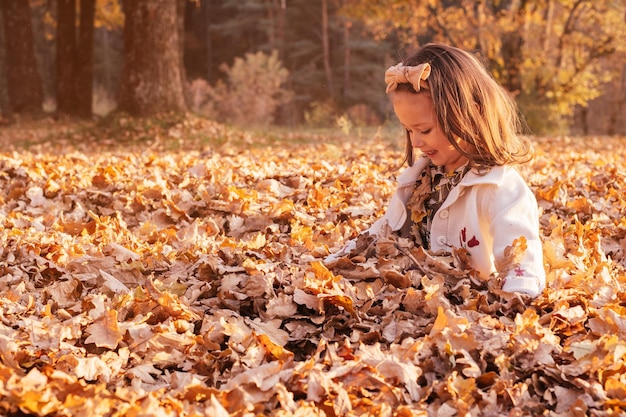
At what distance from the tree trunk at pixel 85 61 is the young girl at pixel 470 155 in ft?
50.4

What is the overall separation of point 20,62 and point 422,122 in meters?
17.1

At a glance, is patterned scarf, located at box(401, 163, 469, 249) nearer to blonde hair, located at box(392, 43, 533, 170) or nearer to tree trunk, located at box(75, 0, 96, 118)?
blonde hair, located at box(392, 43, 533, 170)

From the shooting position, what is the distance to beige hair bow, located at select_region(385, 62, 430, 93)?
291cm

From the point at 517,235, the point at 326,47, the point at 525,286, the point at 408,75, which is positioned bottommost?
the point at 525,286

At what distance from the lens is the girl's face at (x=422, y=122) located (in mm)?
2986

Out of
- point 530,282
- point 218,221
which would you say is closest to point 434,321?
point 530,282

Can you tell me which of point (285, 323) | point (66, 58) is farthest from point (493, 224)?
point (66, 58)

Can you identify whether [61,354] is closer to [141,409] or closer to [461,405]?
[141,409]

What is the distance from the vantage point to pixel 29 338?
2383mm

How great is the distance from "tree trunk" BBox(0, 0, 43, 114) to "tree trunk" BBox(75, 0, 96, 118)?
120 cm

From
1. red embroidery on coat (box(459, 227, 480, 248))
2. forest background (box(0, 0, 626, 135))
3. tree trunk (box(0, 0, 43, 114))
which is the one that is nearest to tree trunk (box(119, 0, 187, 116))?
forest background (box(0, 0, 626, 135))

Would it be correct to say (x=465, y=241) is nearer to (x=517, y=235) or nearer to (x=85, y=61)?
(x=517, y=235)

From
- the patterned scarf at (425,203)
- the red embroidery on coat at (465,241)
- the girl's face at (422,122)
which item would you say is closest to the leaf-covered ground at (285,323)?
the red embroidery on coat at (465,241)

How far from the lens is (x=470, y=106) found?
3000 millimetres
